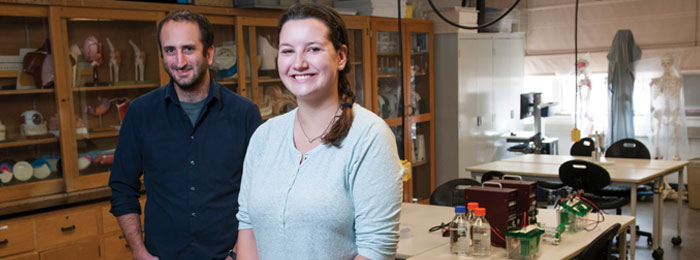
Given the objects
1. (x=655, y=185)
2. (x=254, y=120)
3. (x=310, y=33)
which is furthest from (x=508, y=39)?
(x=310, y=33)

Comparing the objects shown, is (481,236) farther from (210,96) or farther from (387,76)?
A: (387,76)

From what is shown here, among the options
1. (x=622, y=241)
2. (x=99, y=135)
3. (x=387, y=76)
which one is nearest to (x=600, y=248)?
(x=622, y=241)

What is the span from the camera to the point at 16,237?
3.52 m

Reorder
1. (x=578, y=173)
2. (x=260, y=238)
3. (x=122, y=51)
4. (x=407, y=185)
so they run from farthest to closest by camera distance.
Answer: (x=407, y=185) < (x=578, y=173) < (x=122, y=51) < (x=260, y=238)

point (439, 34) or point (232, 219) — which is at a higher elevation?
point (439, 34)

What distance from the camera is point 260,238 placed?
1.46 meters

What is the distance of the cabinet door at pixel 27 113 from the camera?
11.8 ft

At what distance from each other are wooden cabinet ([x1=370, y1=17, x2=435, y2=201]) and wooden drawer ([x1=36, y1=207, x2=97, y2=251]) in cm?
291

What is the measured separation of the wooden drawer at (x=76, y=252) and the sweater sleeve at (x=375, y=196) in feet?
9.53

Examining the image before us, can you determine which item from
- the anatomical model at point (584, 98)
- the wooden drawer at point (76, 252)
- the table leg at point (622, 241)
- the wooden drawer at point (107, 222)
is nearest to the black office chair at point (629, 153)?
the anatomical model at point (584, 98)

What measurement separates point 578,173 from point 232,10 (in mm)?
2869

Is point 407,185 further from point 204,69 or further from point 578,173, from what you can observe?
point 204,69

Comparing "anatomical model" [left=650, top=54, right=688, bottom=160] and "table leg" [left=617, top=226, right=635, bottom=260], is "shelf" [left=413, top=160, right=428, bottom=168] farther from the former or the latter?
"table leg" [left=617, top=226, right=635, bottom=260]

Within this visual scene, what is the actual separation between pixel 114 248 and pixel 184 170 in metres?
2.15
